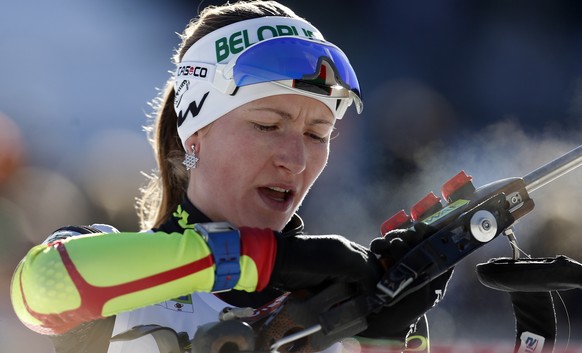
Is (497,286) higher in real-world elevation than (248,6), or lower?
lower

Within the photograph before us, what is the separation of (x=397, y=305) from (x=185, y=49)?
1.08m

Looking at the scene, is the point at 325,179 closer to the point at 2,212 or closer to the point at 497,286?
the point at 2,212

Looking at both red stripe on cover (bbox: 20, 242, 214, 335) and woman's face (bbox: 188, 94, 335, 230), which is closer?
red stripe on cover (bbox: 20, 242, 214, 335)

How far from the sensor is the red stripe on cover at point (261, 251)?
1.42 meters

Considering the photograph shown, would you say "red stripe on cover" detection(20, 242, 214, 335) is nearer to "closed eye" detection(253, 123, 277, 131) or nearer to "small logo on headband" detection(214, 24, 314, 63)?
"closed eye" detection(253, 123, 277, 131)

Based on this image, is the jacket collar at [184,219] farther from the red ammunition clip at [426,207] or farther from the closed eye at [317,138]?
the red ammunition clip at [426,207]

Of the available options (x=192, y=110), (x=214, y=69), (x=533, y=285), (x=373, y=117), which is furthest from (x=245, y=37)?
(x=373, y=117)

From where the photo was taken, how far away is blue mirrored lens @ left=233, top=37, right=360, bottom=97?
6.15ft

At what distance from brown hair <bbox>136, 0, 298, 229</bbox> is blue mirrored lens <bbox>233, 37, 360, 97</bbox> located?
0.73ft

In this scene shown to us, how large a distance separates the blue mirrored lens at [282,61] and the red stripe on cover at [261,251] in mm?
561

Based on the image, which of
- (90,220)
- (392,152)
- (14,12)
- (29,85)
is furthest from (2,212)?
(392,152)

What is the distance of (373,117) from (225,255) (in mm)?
5106

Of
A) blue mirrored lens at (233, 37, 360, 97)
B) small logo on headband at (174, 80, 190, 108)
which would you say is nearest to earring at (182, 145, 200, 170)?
small logo on headband at (174, 80, 190, 108)

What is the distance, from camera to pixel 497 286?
186cm
